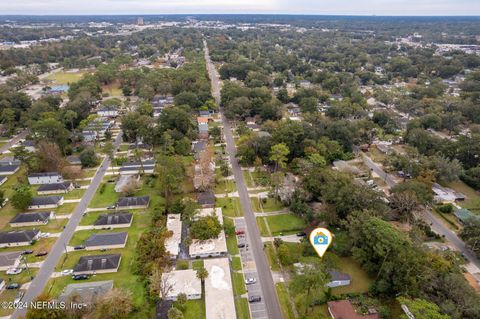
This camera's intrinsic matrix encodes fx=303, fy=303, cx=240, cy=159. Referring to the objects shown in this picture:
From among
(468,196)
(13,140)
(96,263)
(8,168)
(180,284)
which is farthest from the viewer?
(13,140)

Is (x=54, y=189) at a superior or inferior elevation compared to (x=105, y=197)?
superior

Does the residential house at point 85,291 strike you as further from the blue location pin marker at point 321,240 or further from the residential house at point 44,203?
the blue location pin marker at point 321,240

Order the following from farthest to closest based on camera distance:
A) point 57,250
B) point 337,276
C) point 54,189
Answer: point 54,189 → point 57,250 → point 337,276

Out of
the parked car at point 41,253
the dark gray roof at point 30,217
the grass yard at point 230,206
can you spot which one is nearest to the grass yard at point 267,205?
the grass yard at point 230,206

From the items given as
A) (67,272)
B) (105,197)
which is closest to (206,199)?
(105,197)

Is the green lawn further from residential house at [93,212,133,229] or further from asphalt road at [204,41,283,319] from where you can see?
asphalt road at [204,41,283,319]

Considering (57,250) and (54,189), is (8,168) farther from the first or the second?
(57,250)

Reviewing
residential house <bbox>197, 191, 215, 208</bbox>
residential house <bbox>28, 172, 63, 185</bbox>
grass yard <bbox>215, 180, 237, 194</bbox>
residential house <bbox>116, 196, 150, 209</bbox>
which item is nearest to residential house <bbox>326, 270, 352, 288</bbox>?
residential house <bbox>197, 191, 215, 208</bbox>
